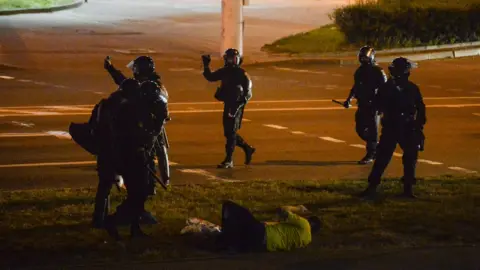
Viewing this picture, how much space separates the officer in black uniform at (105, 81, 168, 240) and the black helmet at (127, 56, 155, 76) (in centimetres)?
167

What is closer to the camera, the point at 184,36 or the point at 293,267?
the point at 293,267

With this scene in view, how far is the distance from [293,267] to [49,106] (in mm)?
11485

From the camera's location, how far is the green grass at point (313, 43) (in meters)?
29.0

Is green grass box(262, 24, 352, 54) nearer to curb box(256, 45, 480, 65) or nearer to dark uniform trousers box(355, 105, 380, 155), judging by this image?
curb box(256, 45, 480, 65)

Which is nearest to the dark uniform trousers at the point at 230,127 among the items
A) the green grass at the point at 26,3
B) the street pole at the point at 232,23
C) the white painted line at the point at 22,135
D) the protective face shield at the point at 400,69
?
the protective face shield at the point at 400,69

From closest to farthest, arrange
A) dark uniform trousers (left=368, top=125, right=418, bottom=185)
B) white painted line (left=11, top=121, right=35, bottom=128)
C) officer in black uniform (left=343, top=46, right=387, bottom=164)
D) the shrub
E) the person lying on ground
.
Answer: the person lying on ground
dark uniform trousers (left=368, top=125, right=418, bottom=185)
officer in black uniform (left=343, top=46, right=387, bottom=164)
white painted line (left=11, top=121, right=35, bottom=128)
the shrub

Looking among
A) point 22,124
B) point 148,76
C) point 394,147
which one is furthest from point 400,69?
point 22,124

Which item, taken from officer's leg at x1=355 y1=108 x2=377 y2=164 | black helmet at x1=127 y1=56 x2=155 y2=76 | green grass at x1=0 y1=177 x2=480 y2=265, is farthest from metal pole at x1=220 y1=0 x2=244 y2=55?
black helmet at x1=127 y1=56 x2=155 y2=76

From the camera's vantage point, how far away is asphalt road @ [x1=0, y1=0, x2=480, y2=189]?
1277 centimetres

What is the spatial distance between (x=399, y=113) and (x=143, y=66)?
2.69m

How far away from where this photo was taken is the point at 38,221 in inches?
356

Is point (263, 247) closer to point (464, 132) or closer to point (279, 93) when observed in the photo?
point (464, 132)

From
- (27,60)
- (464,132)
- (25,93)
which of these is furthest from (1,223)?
(27,60)

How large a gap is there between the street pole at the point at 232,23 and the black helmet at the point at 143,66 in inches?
629
